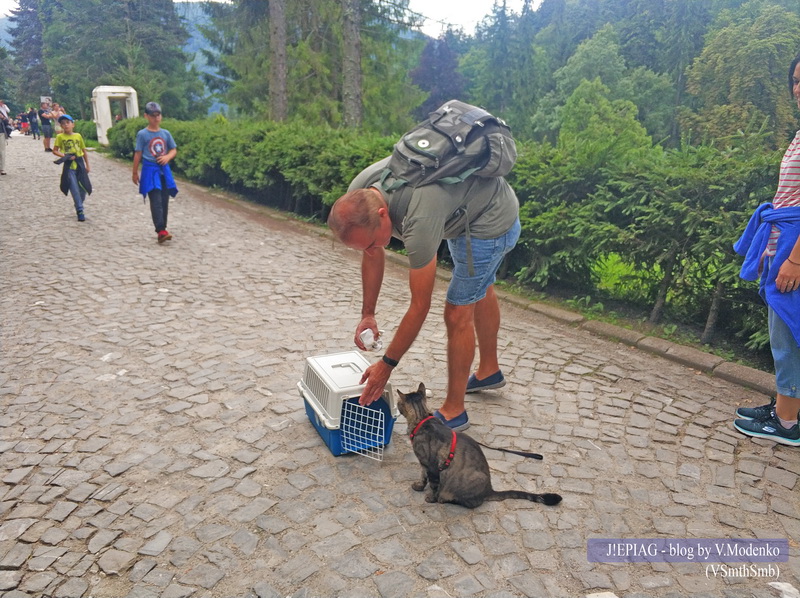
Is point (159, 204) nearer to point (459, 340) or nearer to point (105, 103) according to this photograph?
point (459, 340)

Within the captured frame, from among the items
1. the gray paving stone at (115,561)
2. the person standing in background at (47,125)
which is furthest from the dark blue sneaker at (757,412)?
the person standing in background at (47,125)

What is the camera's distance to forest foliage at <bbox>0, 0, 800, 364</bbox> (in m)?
5.47

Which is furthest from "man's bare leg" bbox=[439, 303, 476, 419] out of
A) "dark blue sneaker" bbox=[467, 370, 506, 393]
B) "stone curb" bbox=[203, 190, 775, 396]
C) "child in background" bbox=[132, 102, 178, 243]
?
"child in background" bbox=[132, 102, 178, 243]

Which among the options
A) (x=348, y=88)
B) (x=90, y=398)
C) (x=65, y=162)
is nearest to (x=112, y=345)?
(x=90, y=398)

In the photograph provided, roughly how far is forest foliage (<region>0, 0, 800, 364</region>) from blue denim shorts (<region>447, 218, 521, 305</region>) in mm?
2482

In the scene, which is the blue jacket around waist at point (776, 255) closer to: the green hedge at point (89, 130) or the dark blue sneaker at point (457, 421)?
the dark blue sneaker at point (457, 421)

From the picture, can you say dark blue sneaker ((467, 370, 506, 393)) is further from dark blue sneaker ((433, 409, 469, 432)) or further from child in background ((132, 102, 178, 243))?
child in background ((132, 102, 178, 243))

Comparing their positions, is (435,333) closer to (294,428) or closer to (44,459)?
(294,428)

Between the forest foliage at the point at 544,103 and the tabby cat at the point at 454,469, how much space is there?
9.98ft

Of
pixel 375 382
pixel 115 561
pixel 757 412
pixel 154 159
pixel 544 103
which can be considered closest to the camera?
pixel 115 561

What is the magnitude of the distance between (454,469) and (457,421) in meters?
0.77

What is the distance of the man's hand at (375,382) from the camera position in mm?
3201

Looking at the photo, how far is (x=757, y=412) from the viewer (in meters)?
4.07

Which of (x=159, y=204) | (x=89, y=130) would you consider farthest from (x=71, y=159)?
(x=89, y=130)
